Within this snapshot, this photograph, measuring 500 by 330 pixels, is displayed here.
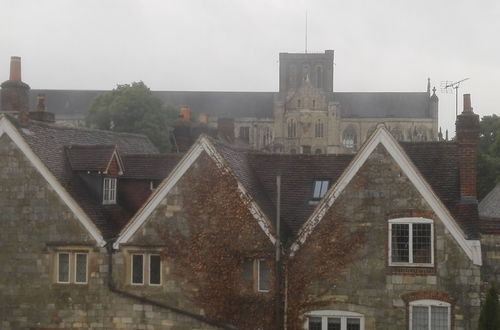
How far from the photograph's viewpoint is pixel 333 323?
74.8 ft

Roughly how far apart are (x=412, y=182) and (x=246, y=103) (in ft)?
446

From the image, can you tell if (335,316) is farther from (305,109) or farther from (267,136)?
(267,136)

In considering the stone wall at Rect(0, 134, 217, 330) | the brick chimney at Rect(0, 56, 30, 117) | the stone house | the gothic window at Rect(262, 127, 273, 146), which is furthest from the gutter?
the gothic window at Rect(262, 127, 273, 146)

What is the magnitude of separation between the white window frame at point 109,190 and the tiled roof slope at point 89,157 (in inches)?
26.1

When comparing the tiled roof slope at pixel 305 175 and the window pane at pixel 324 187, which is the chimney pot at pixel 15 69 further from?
the window pane at pixel 324 187

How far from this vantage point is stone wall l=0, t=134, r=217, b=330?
24656 millimetres

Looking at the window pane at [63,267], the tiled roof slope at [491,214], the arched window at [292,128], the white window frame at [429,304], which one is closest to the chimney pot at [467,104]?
the tiled roof slope at [491,214]

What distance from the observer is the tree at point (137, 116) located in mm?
80500

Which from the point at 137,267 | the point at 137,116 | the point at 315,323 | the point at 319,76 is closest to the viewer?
the point at 315,323

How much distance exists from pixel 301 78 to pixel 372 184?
140 m

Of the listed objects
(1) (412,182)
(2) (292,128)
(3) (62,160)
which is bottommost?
(1) (412,182)

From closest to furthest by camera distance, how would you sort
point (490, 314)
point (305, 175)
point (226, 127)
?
1. point (490, 314)
2. point (305, 175)
3. point (226, 127)

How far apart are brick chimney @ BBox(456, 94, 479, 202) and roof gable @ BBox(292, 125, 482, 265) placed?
1138mm

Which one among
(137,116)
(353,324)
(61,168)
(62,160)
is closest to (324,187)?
(353,324)
